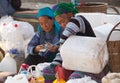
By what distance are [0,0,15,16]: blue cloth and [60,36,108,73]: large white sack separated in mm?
3334

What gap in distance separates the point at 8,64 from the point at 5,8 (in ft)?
6.71

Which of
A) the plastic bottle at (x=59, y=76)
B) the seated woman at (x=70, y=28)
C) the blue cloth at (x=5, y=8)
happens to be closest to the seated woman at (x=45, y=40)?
the seated woman at (x=70, y=28)

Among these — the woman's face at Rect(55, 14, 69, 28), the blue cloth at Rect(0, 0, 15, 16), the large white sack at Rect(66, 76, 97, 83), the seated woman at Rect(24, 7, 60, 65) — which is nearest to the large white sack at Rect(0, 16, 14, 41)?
the blue cloth at Rect(0, 0, 15, 16)

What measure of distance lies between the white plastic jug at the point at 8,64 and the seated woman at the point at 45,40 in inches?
17.4

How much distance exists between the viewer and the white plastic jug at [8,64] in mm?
5022

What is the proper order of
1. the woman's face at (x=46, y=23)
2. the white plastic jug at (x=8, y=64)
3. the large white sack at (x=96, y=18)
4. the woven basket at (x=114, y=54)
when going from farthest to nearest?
the white plastic jug at (x=8, y=64), the large white sack at (x=96, y=18), the woman's face at (x=46, y=23), the woven basket at (x=114, y=54)

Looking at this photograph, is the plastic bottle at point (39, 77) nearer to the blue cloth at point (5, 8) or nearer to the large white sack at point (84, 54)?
the large white sack at point (84, 54)

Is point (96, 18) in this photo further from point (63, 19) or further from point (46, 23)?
point (63, 19)

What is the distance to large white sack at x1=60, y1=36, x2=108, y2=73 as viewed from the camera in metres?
3.53

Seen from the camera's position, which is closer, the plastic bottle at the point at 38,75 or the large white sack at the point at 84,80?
the large white sack at the point at 84,80

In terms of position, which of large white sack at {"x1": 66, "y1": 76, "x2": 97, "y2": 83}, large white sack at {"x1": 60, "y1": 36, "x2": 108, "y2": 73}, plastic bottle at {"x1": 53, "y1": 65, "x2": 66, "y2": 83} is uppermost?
large white sack at {"x1": 60, "y1": 36, "x2": 108, "y2": 73}

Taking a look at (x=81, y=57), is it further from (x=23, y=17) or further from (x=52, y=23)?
(x=23, y=17)

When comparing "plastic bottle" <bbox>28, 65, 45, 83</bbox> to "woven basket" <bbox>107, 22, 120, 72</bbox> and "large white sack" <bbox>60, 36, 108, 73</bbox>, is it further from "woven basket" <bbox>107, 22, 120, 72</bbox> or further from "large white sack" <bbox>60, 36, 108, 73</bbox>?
"woven basket" <bbox>107, 22, 120, 72</bbox>

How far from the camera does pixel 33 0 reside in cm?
939
